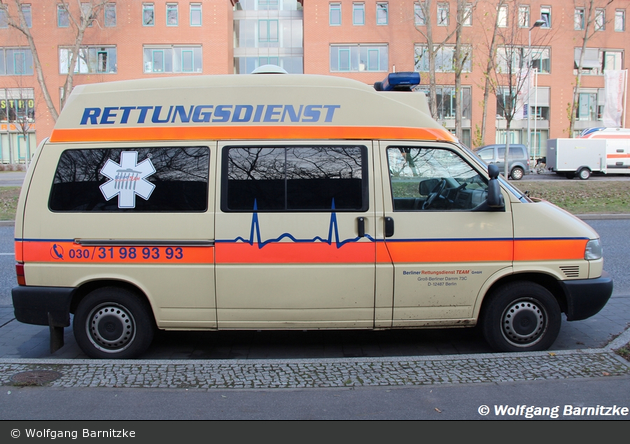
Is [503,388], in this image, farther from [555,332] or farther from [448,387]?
[555,332]

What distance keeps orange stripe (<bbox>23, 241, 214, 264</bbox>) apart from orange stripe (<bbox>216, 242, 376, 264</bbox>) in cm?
23

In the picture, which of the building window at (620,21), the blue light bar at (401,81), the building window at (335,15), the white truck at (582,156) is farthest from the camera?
the building window at (620,21)

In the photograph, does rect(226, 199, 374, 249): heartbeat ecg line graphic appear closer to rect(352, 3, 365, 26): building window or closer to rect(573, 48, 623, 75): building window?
rect(352, 3, 365, 26): building window

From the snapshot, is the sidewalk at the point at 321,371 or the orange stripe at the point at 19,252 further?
the orange stripe at the point at 19,252

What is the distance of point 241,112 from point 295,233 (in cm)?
123

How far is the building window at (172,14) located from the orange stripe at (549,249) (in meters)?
46.1

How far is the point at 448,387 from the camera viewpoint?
3.99 m

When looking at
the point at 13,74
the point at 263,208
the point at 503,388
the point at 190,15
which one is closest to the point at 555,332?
the point at 503,388

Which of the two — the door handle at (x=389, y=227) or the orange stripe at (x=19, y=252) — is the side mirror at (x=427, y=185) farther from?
the orange stripe at (x=19, y=252)

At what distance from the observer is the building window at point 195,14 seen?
45312mm

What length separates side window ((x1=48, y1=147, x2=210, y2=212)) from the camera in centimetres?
483

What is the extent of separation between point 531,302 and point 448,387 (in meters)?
1.51

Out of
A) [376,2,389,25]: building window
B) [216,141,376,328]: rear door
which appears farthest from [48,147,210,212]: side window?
[376,2,389,25]: building window

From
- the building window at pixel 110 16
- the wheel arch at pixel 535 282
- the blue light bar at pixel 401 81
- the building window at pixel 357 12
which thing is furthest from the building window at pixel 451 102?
the wheel arch at pixel 535 282
